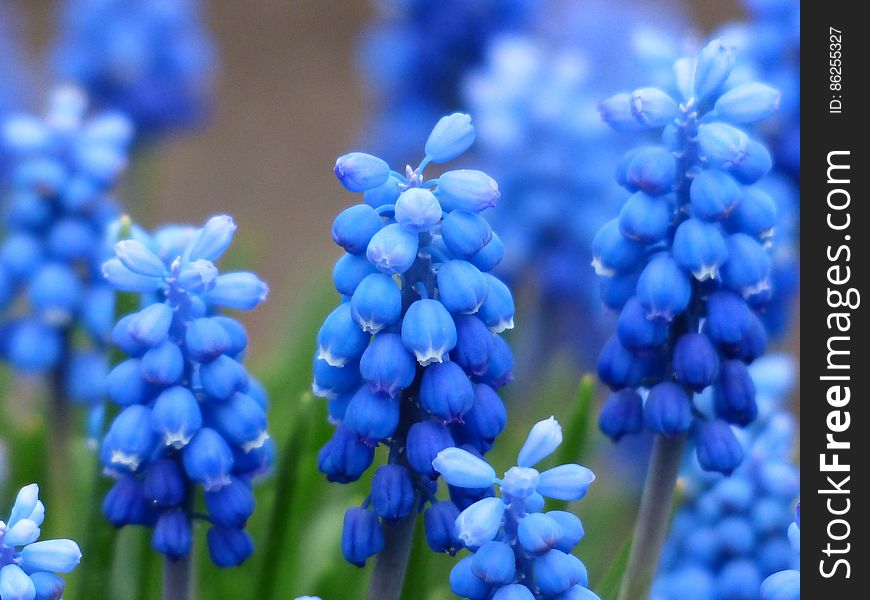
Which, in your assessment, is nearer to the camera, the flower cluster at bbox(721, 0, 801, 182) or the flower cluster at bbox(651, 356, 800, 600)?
the flower cluster at bbox(651, 356, 800, 600)

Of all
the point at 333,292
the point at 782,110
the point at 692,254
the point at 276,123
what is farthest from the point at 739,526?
the point at 276,123

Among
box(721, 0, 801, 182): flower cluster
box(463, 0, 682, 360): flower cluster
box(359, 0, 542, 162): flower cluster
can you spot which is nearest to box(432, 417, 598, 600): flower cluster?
box(721, 0, 801, 182): flower cluster
